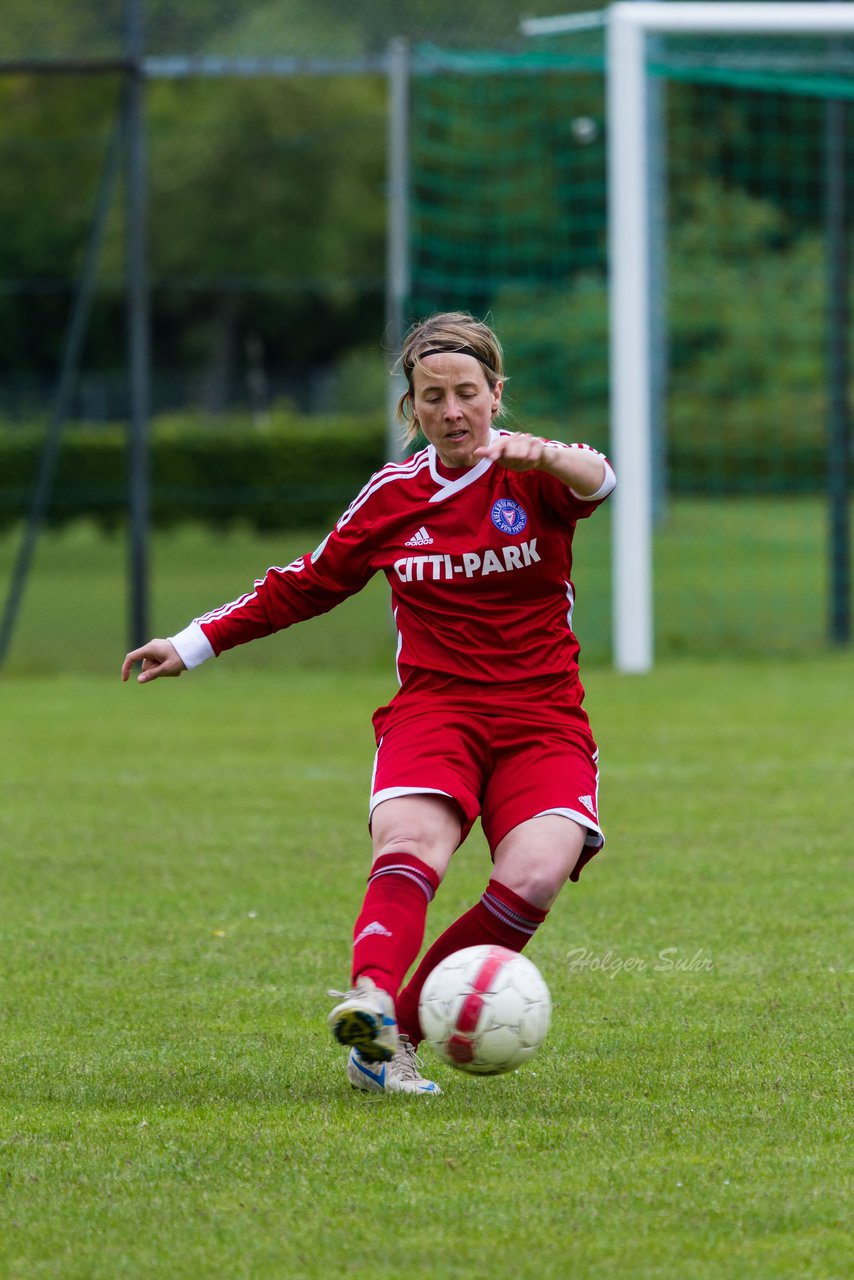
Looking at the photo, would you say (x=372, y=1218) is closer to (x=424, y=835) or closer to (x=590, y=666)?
(x=424, y=835)

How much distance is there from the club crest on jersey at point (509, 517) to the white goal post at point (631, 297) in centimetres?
756

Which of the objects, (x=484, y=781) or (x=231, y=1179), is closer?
(x=231, y=1179)

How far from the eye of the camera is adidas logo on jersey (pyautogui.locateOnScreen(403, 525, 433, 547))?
4.32 metres

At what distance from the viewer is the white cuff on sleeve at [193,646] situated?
4398mm

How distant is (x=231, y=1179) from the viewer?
3502 mm

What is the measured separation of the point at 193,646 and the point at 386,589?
1559cm

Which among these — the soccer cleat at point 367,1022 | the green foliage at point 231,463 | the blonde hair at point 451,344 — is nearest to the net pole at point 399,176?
the blonde hair at point 451,344

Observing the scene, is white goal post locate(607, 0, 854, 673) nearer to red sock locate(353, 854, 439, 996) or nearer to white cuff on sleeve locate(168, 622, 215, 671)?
white cuff on sleeve locate(168, 622, 215, 671)

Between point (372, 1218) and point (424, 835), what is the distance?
100 cm

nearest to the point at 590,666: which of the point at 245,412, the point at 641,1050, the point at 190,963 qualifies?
the point at 190,963

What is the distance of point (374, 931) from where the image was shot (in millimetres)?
3932

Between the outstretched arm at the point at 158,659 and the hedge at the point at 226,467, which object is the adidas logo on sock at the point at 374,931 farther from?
the hedge at the point at 226,467

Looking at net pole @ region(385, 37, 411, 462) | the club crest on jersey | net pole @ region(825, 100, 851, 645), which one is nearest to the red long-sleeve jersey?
the club crest on jersey

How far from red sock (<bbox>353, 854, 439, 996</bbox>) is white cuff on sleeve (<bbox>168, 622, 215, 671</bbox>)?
678 millimetres
